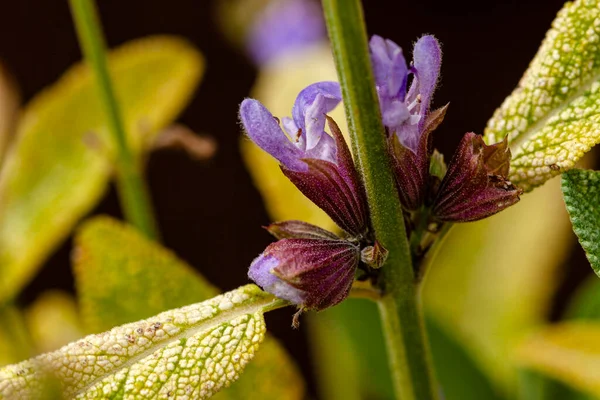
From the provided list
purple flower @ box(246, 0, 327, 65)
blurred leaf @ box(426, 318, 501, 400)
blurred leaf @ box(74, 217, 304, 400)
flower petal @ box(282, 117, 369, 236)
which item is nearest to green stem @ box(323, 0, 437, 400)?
flower petal @ box(282, 117, 369, 236)

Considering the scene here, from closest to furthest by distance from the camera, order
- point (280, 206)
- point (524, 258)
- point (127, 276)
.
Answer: point (127, 276) → point (280, 206) → point (524, 258)

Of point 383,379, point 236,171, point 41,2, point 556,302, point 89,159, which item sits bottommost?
point 556,302

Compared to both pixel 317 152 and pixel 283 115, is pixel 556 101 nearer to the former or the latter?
pixel 317 152

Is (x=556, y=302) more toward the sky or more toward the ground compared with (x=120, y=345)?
more toward the ground

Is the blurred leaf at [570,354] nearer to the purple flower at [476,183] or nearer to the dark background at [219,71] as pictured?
the purple flower at [476,183]

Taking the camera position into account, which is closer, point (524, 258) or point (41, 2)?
point (524, 258)

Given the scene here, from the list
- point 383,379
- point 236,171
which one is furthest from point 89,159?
point 236,171

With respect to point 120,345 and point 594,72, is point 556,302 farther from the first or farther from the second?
point 120,345
